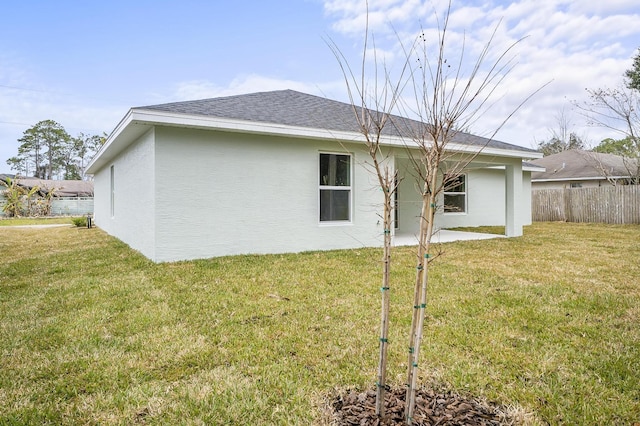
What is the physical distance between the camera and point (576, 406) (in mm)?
2162

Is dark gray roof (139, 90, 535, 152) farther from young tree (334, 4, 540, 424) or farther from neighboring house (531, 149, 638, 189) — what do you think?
neighboring house (531, 149, 638, 189)

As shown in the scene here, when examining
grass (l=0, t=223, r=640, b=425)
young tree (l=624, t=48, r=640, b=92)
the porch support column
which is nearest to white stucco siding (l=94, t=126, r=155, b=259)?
grass (l=0, t=223, r=640, b=425)

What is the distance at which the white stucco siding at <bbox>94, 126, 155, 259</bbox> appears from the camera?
6.91 meters

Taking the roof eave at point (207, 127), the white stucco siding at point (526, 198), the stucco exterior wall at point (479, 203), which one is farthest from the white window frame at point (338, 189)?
the white stucco siding at point (526, 198)

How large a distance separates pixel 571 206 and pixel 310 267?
15.5 m

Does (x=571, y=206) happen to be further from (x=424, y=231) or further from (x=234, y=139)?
(x=424, y=231)

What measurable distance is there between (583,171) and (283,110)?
20.6 metres

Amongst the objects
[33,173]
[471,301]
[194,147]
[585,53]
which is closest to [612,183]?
[585,53]

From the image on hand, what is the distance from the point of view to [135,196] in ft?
27.5

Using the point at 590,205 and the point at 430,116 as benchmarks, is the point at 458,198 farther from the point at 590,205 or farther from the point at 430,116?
the point at 430,116

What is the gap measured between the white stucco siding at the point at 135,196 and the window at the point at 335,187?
3.65 m

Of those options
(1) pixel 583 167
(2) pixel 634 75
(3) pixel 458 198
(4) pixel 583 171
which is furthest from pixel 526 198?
(1) pixel 583 167

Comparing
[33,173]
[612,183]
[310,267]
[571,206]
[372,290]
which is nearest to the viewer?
[372,290]

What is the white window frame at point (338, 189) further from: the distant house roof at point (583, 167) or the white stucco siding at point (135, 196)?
the distant house roof at point (583, 167)
